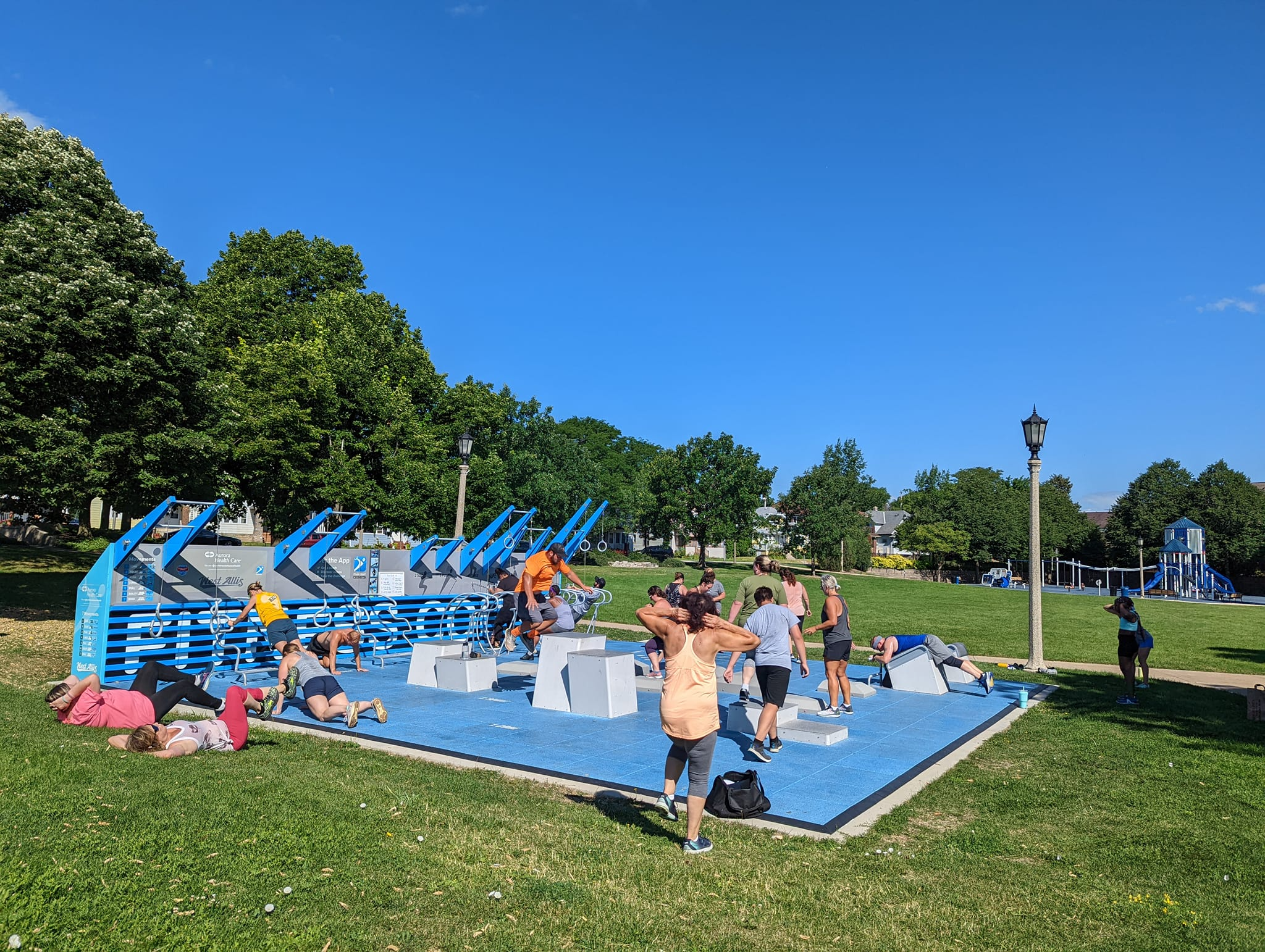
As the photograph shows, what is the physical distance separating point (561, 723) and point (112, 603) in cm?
704

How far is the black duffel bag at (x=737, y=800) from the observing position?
646cm

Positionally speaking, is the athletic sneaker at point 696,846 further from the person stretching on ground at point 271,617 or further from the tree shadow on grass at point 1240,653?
the tree shadow on grass at point 1240,653

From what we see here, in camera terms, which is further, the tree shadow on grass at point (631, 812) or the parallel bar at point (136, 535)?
the parallel bar at point (136, 535)

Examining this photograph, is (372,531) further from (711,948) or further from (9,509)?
(711,948)

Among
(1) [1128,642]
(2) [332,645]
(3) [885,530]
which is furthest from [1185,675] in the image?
(3) [885,530]

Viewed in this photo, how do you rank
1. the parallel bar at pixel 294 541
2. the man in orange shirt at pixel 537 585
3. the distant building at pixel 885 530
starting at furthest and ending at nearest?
1. the distant building at pixel 885 530
2. the parallel bar at pixel 294 541
3. the man in orange shirt at pixel 537 585

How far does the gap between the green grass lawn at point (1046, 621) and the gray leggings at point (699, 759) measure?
14.8m

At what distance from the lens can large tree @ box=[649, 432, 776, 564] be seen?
64.6 metres

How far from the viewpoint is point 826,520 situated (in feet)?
219

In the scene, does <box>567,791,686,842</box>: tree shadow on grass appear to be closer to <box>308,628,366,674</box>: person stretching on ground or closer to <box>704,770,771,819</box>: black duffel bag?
<box>704,770,771,819</box>: black duffel bag

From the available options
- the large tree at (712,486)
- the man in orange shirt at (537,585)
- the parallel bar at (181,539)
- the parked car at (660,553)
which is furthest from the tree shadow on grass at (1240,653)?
the parked car at (660,553)

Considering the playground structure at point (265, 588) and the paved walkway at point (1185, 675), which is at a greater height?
the playground structure at point (265, 588)

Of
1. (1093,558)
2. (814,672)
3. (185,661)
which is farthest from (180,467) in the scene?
(1093,558)

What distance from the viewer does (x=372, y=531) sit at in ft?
91.4
